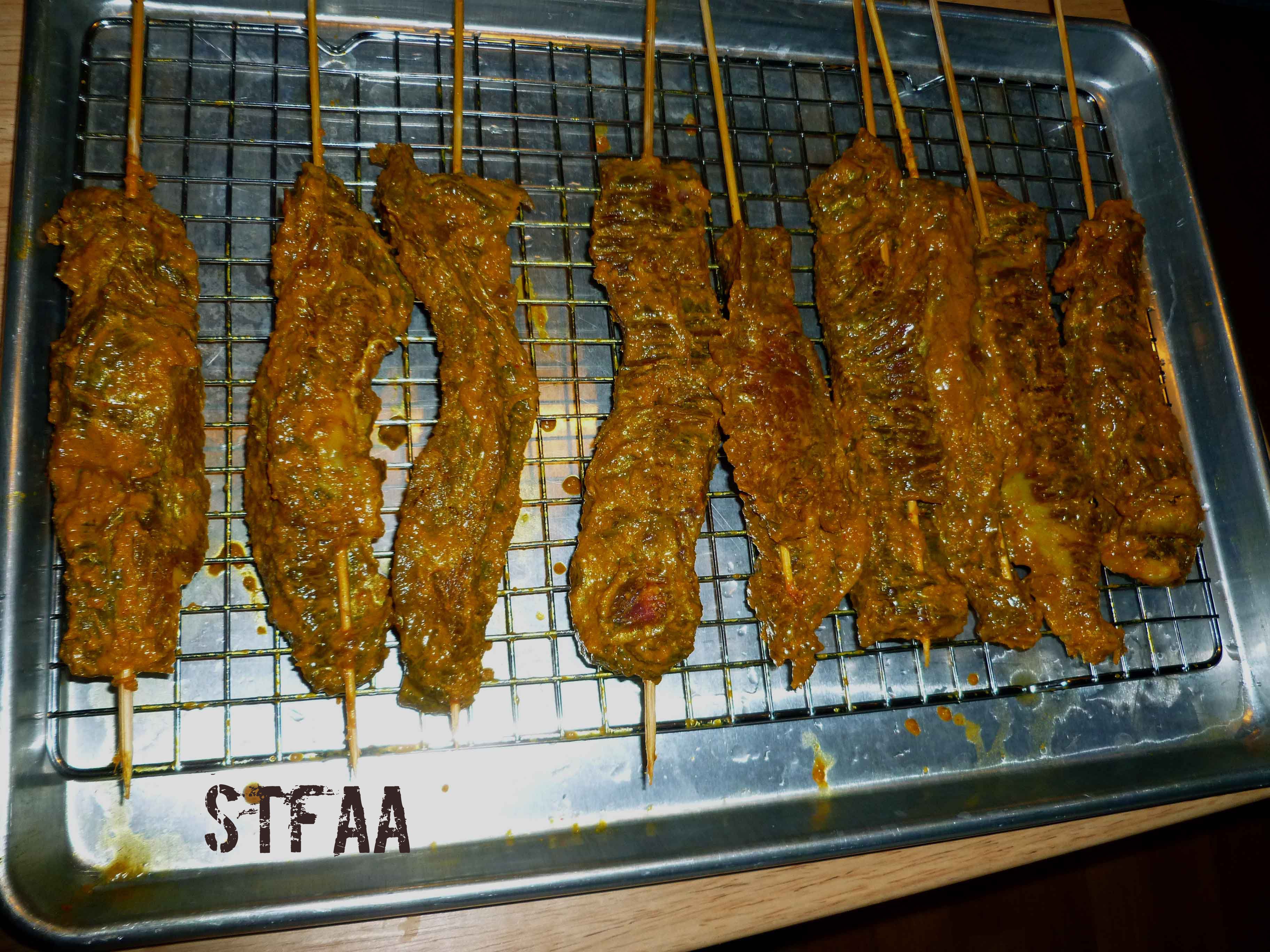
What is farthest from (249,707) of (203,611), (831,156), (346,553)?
(831,156)

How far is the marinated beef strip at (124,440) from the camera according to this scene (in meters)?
2.04

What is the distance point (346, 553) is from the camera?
2180 millimetres

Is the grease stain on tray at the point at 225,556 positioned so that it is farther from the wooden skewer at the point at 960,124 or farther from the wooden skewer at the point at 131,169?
the wooden skewer at the point at 960,124

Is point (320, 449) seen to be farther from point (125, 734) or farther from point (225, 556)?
point (125, 734)

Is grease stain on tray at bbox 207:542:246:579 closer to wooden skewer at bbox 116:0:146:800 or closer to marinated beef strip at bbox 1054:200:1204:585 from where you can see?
wooden skewer at bbox 116:0:146:800

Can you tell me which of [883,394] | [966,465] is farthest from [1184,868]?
[883,394]

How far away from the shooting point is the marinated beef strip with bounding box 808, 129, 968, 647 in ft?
8.13

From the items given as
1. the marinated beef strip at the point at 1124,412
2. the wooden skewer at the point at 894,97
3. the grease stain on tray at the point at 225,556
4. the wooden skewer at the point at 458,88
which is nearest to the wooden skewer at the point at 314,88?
the wooden skewer at the point at 458,88

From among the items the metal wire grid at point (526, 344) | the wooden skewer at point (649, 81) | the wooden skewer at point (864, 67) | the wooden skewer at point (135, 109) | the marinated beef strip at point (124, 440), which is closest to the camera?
the marinated beef strip at point (124, 440)

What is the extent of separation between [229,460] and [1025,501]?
2617 mm

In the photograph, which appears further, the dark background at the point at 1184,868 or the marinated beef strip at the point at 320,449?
the dark background at the point at 1184,868

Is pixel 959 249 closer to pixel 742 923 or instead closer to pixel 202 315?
pixel 742 923

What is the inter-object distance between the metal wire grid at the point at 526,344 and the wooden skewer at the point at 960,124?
24 centimetres

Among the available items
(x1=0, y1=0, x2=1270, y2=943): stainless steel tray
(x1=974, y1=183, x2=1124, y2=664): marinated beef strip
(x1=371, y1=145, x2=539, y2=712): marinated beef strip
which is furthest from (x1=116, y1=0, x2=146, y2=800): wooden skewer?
(x1=974, y1=183, x2=1124, y2=664): marinated beef strip
